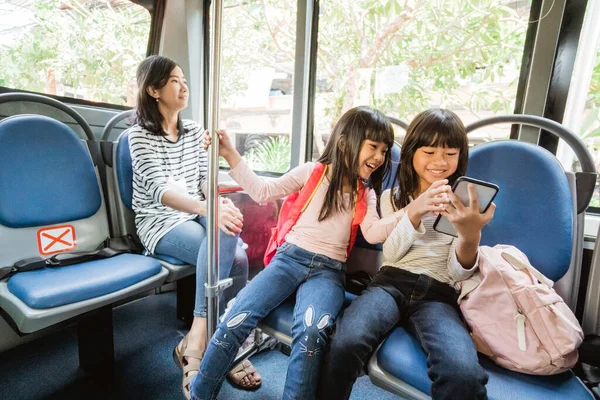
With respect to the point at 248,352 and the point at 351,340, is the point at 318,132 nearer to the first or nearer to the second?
the point at 248,352

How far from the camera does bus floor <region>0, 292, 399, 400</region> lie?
1421 mm

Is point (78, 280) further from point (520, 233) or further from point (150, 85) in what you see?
point (520, 233)

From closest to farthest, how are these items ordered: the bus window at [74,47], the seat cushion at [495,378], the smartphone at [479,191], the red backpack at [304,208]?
the seat cushion at [495,378] → the smartphone at [479,191] → the red backpack at [304,208] → the bus window at [74,47]

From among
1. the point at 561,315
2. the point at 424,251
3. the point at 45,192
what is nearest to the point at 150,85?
the point at 45,192

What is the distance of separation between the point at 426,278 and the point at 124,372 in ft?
4.73

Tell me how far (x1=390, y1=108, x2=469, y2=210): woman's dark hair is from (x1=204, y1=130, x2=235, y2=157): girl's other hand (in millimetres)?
644

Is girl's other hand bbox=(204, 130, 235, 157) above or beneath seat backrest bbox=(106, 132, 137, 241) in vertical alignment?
above

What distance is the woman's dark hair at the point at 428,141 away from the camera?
114 centimetres

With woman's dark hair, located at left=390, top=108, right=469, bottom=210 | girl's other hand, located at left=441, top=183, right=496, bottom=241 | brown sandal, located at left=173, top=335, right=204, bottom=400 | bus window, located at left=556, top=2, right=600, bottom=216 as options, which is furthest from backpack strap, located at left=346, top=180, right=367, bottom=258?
bus window, located at left=556, top=2, right=600, bottom=216

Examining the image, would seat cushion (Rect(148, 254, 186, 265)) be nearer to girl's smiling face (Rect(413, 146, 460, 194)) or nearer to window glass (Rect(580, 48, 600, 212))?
girl's smiling face (Rect(413, 146, 460, 194))

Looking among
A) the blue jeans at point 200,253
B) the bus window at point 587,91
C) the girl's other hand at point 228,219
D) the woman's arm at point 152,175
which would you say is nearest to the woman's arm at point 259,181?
the girl's other hand at point 228,219

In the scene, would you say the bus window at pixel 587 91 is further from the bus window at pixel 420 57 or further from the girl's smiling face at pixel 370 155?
the girl's smiling face at pixel 370 155

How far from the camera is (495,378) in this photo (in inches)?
32.1

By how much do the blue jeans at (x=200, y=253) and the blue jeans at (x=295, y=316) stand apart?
25 cm
